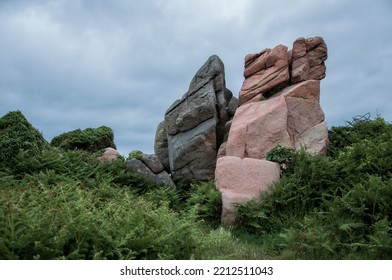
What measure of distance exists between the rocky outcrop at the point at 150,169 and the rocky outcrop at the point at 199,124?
3.36ft

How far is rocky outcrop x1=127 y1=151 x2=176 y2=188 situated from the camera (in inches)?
755

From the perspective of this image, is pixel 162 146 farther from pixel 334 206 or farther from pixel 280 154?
pixel 334 206

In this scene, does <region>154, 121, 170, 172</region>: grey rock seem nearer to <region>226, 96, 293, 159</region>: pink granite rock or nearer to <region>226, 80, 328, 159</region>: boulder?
<region>226, 80, 328, 159</region>: boulder

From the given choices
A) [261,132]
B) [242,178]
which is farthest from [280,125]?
[242,178]

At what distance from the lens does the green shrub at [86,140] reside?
22734 mm

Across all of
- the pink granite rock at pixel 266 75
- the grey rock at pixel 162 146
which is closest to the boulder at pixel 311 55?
the pink granite rock at pixel 266 75

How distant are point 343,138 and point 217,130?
5.47 metres

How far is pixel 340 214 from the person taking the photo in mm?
11852

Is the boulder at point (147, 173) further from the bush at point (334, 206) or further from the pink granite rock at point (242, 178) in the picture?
the bush at point (334, 206)

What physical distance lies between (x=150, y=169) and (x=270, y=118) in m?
5.26

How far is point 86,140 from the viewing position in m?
22.8

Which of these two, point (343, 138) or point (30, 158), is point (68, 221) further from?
point (343, 138)
